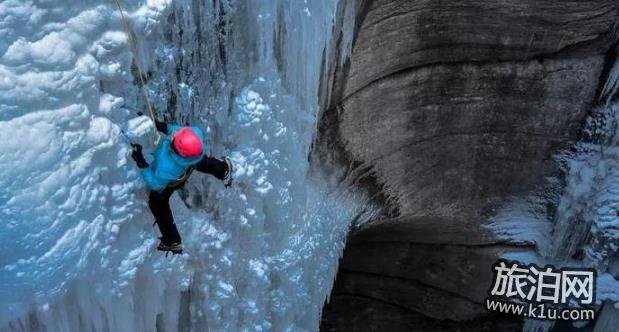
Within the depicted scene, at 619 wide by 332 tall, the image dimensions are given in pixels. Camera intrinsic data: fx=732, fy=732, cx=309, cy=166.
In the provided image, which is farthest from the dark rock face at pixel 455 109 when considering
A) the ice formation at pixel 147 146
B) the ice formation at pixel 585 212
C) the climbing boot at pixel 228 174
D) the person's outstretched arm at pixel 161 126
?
the person's outstretched arm at pixel 161 126

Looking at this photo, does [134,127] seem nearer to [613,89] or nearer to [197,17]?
[197,17]

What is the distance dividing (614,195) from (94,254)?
207 cm

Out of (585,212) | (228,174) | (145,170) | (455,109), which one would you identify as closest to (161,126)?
(145,170)

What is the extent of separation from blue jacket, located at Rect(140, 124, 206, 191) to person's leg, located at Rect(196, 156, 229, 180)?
59 millimetres

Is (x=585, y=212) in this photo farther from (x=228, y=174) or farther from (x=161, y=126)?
(x=161, y=126)

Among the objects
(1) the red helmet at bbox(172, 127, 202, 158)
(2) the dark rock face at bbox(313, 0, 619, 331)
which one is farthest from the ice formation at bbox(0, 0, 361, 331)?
(2) the dark rock face at bbox(313, 0, 619, 331)

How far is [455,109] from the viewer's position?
257 cm

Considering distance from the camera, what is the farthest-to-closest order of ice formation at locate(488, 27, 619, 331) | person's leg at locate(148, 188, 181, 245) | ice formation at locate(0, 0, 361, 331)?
ice formation at locate(488, 27, 619, 331) < person's leg at locate(148, 188, 181, 245) < ice formation at locate(0, 0, 361, 331)

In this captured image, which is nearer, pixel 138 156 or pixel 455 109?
pixel 138 156

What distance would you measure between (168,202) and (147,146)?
0.45 ft

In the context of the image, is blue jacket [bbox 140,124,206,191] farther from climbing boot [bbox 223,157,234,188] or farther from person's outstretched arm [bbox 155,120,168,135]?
climbing boot [bbox 223,157,234,188]

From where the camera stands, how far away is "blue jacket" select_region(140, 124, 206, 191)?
154 centimetres

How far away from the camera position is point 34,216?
1442mm

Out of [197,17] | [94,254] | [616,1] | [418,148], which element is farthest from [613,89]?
[94,254]
